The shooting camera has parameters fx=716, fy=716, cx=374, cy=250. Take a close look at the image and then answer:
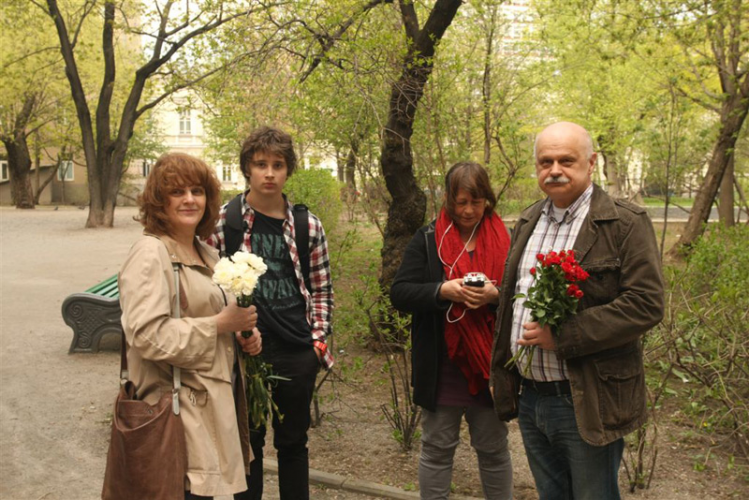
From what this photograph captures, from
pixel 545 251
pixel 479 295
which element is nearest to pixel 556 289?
pixel 545 251

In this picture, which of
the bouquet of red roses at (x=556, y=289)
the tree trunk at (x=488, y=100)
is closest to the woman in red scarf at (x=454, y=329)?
the bouquet of red roses at (x=556, y=289)

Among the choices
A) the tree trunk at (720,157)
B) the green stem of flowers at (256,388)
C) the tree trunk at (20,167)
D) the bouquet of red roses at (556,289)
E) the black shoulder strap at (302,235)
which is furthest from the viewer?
the tree trunk at (20,167)

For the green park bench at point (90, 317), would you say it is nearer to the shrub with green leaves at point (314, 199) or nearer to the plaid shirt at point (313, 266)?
the shrub with green leaves at point (314, 199)

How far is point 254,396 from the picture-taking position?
10.2ft

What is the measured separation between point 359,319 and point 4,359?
413cm

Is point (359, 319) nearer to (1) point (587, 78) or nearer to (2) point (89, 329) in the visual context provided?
(2) point (89, 329)

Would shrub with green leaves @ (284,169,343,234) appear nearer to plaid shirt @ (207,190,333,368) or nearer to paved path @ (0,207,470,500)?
paved path @ (0,207,470,500)

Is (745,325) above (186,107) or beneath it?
beneath

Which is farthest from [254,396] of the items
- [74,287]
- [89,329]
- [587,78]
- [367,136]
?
[587,78]

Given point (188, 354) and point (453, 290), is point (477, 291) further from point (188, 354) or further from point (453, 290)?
point (188, 354)

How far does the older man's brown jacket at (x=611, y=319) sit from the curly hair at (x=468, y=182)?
27.1 inches

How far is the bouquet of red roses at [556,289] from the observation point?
2.46m

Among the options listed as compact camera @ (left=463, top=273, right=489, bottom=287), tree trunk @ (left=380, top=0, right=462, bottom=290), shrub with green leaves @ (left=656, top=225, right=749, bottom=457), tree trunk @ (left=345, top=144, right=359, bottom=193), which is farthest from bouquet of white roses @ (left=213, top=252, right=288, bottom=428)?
tree trunk @ (left=345, top=144, right=359, bottom=193)

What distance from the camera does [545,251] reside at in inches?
111
